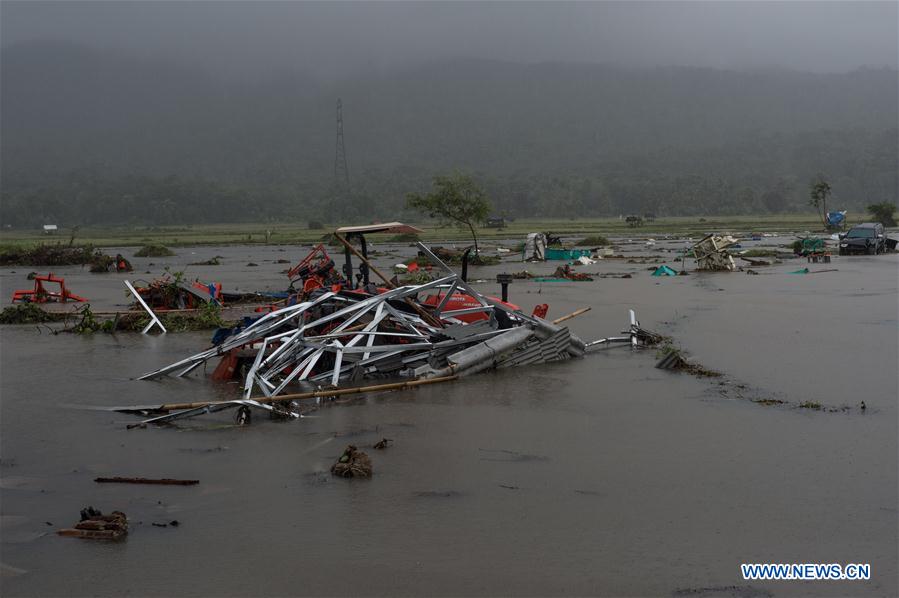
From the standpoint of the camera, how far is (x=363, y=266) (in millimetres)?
15305

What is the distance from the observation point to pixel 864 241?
42.5 m

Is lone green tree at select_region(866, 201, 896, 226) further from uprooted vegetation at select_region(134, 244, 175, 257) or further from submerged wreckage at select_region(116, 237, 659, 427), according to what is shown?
submerged wreckage at select_region(116, 237, 659, 427)

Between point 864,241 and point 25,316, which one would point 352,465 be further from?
point 864,241

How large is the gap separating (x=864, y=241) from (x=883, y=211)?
37.6m

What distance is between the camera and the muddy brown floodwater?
20.7 feet

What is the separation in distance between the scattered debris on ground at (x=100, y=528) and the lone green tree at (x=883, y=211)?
254ft

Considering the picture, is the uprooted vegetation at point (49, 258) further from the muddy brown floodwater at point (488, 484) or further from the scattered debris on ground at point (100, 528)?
the scattered debris on ground at point (100, 528)

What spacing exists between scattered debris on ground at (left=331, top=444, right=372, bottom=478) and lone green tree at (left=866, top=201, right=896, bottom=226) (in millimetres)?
75335

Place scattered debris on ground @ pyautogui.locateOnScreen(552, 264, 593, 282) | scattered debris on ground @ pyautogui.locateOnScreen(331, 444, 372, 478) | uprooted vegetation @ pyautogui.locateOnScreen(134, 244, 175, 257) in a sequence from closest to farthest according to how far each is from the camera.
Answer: scattered debris on ground @ pyautogui.locateOnScreen(331, 444, 372, 478) < scattered debris on ground @ pyautogui.locateOnScreen(552, 264, 593, 282) < uprooted vegetation @ pyautogui.locateOnScreen(134, 244, 175, 257)

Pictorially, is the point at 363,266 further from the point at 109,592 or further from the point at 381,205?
the point at 381,205

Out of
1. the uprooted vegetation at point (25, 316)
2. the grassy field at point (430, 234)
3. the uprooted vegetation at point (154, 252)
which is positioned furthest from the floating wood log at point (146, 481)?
the grassy field at point (430, 234)

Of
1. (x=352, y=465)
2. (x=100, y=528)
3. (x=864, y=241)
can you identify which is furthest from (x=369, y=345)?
(x=864, y=241)

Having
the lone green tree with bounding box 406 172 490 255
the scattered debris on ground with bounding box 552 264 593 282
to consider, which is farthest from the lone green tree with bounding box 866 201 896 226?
the scattered debris on ground with bounding box 552 264 593 282

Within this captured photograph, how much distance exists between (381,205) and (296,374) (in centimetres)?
16522
